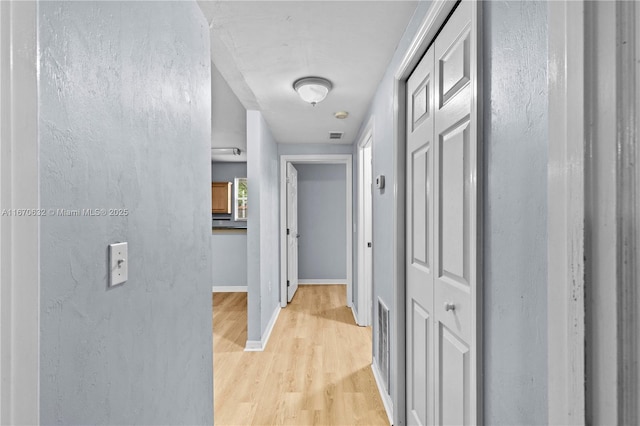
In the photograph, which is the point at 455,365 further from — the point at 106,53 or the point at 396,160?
the point at 106,53

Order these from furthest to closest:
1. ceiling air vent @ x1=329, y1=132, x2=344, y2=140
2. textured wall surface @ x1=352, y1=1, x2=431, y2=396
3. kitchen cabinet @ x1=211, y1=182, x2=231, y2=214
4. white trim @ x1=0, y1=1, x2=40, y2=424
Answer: kitchen cabinet @ x1=211, y1=182, x2=231, y2=214 < ceiling air vent @ x1=329, y1=132, x2=344, y2=140 < textured wall surface @ x1=352, y1=1, x2=431, y2=396 < white trim @ x1=0, y1=1, x2=40, y2=424

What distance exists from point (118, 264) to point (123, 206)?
17 cm

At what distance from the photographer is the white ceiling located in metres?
1.61

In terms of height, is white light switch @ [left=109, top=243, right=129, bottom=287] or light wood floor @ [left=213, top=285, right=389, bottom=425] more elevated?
white light switch @ [left=109, top=243, right=129, bottom=287]

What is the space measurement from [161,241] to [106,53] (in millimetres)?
602

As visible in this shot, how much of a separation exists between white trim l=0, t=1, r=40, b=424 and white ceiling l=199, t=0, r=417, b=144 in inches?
44.7

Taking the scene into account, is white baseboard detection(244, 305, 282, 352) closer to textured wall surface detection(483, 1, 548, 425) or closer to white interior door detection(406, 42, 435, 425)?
white interior door detection(406, 42, 435, 425)

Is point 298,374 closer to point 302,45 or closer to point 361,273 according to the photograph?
point 361,273

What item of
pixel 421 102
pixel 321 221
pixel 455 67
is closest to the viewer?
pixel 455 67

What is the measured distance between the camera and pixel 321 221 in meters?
6.07

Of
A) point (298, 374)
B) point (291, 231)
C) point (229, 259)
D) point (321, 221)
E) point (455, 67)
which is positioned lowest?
point (298, 374)

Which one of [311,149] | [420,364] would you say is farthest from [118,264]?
[311,149]

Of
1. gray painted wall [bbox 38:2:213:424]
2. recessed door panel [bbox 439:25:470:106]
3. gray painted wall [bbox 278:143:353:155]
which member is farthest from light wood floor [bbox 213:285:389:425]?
gray painted wall [bbox 278:143:353:155]

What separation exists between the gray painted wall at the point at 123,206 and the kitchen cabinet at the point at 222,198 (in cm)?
510
